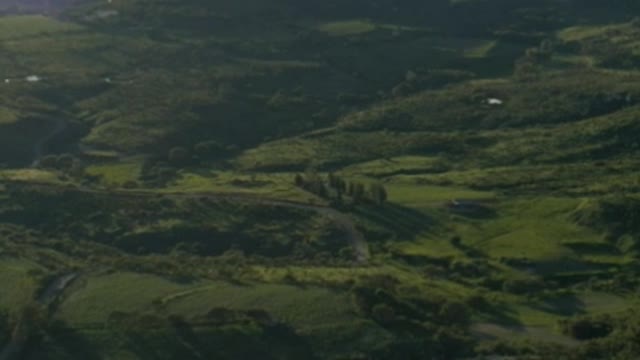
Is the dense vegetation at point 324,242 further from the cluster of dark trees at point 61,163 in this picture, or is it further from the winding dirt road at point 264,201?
the cluster of dark trees at point 61,163

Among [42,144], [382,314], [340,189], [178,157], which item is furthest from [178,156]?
[382,314]

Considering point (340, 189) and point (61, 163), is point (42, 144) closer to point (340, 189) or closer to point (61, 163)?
point (61, 163)

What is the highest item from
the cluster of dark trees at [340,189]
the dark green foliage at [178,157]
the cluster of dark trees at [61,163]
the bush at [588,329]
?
the bush at [588,329]

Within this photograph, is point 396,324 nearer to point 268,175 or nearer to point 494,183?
point 494,183

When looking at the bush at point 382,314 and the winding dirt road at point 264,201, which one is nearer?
the bush at point 382,314

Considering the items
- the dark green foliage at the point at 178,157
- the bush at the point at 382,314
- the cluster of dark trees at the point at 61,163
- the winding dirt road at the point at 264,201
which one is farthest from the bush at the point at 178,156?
the bush at the point at 382,314

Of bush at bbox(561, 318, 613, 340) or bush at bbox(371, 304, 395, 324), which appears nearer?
bush at bbox(561, 318, 613, 340)

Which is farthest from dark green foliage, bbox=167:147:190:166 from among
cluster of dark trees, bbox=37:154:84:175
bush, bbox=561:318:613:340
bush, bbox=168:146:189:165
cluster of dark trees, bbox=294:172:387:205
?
bush, bbox=561:318:613:340

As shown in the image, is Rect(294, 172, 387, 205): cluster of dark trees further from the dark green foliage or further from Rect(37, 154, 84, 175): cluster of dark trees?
Rect(37, 154, 84, 175): cluster of dark trees
